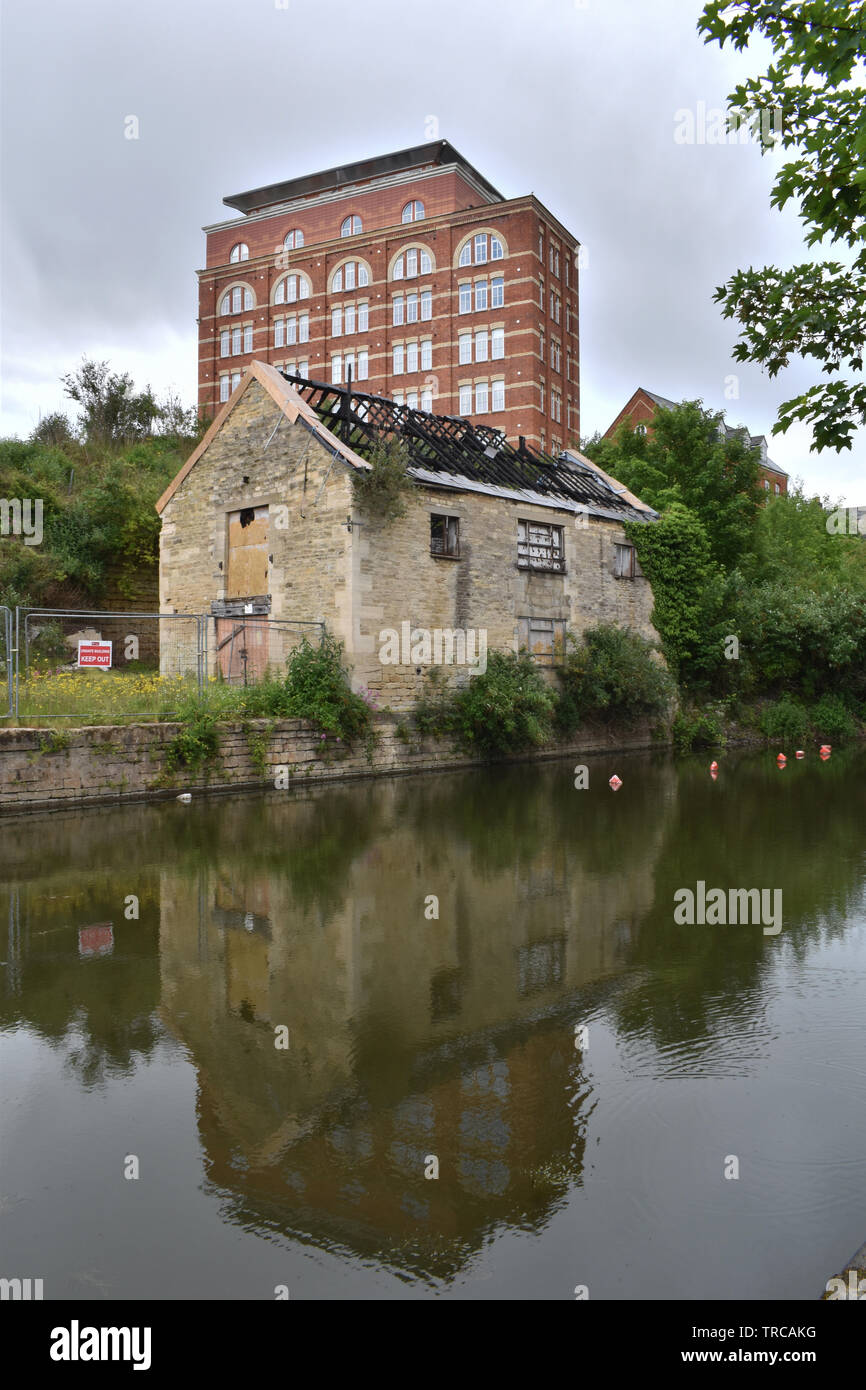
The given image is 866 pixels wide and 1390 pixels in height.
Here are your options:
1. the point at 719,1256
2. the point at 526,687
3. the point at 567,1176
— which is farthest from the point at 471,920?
the point at 526,687

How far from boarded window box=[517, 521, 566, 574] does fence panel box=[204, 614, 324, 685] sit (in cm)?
662

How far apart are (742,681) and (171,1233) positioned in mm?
27904

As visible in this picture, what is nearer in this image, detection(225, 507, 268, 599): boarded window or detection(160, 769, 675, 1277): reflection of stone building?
detection(160, 769, 675, 1277): reflection of stone building

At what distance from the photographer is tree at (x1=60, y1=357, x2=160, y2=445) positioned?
3409 centimetres

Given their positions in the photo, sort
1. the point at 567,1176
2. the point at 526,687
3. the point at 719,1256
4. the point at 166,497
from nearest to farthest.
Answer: the point at 719,1256, the point at 567,1176, the point at 526,687, the point at 166,497

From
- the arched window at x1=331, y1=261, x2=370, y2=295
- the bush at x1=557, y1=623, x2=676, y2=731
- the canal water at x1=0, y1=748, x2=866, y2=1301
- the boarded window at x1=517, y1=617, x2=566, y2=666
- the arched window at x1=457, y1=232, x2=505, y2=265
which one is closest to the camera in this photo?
the canal water at x1=0, y1=748, x2=866, y2=1301

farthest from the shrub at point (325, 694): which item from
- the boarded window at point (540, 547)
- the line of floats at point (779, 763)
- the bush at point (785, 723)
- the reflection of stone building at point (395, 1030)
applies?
the bush at point (785, 723)

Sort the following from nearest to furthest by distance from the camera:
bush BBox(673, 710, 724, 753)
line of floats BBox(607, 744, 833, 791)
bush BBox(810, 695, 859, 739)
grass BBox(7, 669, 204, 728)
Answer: grass BBox(7, 669, 204, 728)
line of floats BBox(607, 744, 833, 791)
bush BBox(673, 710, 724, 753)
bush BBox(810, 695, 859, 739)

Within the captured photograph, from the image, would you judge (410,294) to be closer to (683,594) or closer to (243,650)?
(683,594)

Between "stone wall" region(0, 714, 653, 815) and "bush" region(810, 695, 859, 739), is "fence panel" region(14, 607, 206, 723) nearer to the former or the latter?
"stone wall" region(0, 714, 653, 815)

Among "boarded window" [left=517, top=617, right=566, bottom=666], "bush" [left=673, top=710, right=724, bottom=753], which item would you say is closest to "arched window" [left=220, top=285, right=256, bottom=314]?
"boarded window" [left=517, top=617, right=566, bottom=666]

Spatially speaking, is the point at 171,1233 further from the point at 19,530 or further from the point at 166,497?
the point at 19,530

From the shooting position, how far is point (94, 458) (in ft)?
105

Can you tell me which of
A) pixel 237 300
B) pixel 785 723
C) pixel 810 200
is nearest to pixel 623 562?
pixel 785 723
